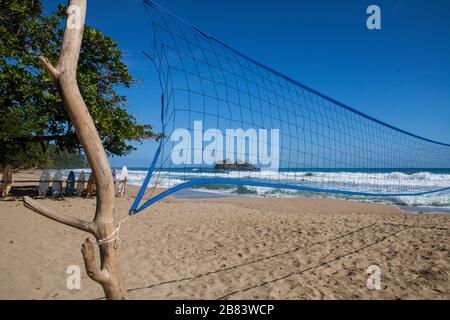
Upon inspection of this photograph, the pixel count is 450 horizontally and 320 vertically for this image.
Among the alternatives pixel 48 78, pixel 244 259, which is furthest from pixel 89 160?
pixel 48 78

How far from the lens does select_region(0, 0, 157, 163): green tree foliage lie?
23.3 feet

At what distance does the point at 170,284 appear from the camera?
331 cm

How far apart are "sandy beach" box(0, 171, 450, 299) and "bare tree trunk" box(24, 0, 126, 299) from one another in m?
1.36

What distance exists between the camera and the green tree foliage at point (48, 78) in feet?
23.3

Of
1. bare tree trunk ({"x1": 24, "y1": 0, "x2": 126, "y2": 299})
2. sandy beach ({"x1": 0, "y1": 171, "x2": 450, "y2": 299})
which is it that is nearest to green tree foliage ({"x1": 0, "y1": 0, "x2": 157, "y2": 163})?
sandy beach ({"x1": 0, "y1": 171, "x2": 450, "y2": 299})

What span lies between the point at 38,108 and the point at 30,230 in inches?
160

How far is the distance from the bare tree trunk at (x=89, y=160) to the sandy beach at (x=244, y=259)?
1356mm

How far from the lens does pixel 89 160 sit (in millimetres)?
1841

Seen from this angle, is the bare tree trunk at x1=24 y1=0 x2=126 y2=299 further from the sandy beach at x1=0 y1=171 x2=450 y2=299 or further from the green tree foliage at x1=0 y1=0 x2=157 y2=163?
the green tree foliage at x1=0 y1=0 x2=157 y2=163

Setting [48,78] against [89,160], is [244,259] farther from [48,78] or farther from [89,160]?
[48,78]

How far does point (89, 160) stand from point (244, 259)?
2.97 meters

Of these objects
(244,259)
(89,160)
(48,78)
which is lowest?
(244,259)
